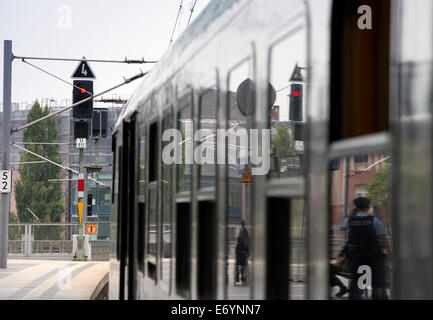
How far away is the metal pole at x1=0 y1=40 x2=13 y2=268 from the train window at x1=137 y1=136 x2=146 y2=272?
16.9 metres

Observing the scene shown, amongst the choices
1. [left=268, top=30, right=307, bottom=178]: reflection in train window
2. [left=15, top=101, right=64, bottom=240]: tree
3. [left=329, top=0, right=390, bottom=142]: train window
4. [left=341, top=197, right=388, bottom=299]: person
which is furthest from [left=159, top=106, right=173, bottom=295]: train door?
[left=15, top=101, right=64, bottom=240]: tree

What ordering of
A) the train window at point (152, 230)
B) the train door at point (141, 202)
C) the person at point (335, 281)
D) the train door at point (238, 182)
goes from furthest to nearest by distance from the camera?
the train door at point (141, 202) → the train window at point (152, 230) → the person at point (335, 281) → the train door at point (238, 182)

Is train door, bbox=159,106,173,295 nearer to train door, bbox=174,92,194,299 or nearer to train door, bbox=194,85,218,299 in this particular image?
train door, bbox=174,92,194,299

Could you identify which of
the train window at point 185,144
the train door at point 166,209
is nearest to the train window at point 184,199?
the train window at point 185,144

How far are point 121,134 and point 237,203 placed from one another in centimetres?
535

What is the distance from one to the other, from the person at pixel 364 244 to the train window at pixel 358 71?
3170 mm

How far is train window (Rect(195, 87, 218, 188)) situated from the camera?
12.6 ft

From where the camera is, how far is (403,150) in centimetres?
193

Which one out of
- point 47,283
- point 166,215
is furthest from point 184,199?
point 47,283

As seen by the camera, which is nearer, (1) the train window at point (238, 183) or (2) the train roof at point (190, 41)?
(1) the train window at point (238, 183)

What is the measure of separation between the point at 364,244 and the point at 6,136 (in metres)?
19.1

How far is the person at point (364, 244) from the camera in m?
5.65

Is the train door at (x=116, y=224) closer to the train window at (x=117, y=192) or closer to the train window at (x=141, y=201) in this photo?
the train window at (x=117, y=192)

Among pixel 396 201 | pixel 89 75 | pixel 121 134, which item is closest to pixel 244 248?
pixel 396 201
